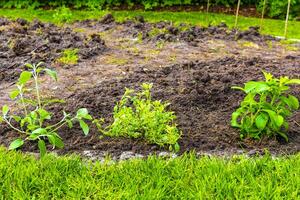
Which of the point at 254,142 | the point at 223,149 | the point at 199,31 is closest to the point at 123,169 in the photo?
the point at 223,149

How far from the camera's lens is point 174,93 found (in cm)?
550

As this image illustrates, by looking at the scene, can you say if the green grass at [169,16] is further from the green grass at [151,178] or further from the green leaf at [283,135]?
the green grass at [151,178]

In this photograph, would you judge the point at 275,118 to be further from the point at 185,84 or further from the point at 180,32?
the point at 180,32

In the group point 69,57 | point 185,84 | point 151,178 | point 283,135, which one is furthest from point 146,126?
point 69,57

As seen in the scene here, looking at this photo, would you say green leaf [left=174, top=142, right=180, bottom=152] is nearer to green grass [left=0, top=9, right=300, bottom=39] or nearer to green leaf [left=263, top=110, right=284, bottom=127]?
green leaf [left=263, top=110, right=284, bottom=127]

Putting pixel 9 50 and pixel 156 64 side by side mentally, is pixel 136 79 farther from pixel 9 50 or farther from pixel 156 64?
pixel 9 50

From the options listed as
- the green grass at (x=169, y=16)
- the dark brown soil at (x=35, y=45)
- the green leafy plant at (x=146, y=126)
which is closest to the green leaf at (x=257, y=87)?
the green leafy plant at (x=146, y=126)

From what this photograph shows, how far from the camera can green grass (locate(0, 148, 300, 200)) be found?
147 inches

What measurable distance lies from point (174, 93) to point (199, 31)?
12.0ft

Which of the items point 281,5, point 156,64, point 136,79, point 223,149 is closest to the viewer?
point 223,149

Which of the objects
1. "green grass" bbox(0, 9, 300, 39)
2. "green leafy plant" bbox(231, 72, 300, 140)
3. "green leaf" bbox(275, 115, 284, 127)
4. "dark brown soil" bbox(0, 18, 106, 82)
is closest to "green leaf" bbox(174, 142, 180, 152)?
"green leafy plant" bbox(231, 72, 300, 140)

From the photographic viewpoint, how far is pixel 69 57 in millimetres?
7109

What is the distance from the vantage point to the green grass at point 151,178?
3736 mm

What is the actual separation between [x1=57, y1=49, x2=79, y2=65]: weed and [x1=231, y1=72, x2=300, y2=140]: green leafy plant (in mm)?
2916
